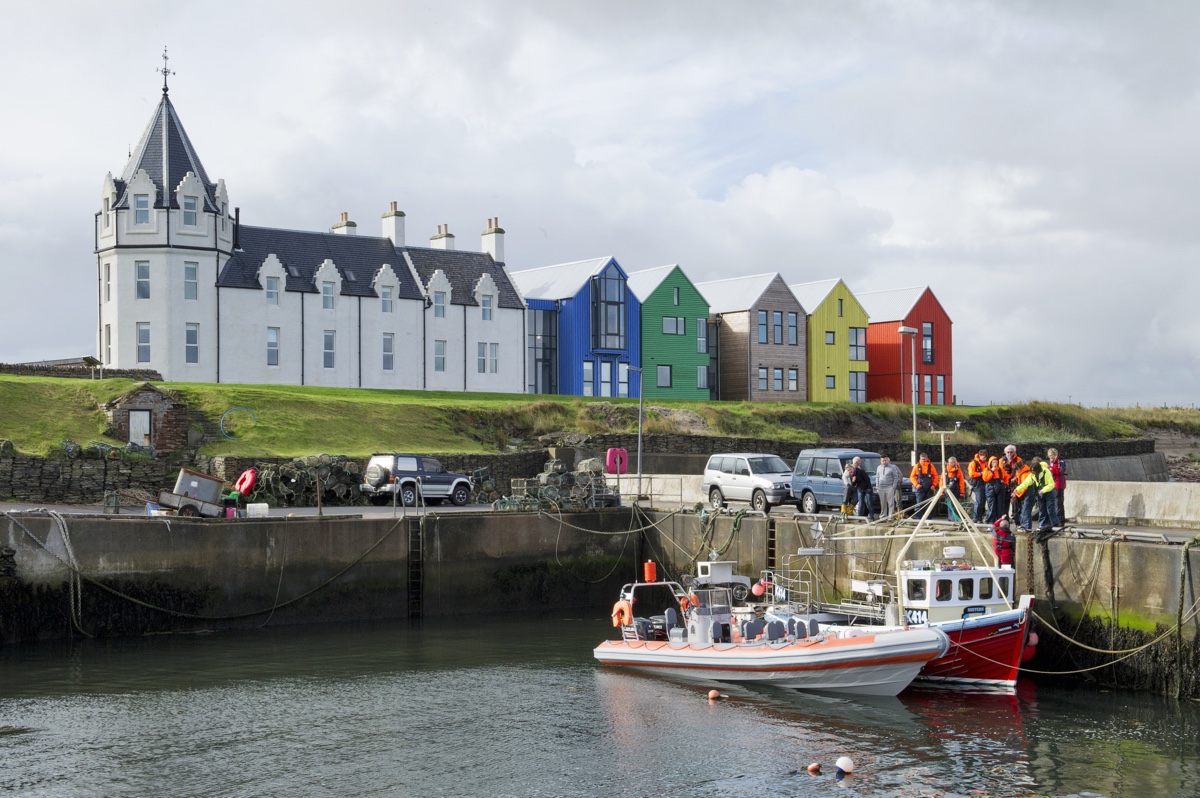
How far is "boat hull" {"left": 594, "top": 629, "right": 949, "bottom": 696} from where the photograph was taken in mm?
21688

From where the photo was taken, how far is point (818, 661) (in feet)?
73.0

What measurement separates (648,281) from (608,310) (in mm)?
4523

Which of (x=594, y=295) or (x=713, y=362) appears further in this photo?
(x=713, y=362)

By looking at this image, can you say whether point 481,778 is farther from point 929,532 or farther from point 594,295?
point 594,295

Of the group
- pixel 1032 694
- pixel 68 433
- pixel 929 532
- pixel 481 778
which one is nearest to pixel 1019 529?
pixel 929 532

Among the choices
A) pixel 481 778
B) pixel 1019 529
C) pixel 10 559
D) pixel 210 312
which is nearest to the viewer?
pixel 481 778

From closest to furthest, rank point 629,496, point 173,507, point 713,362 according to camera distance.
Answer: point 173,507, point 629,496, point 713,362

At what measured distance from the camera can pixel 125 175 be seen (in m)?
54.2

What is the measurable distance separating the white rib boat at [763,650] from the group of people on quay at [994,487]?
3928 millimetres

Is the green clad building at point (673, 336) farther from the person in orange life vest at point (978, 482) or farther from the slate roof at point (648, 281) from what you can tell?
the person in orange life vest at point (978, 482)

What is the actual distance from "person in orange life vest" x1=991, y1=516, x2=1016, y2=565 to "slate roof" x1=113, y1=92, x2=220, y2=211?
40387 mm

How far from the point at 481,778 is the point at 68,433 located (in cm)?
2631

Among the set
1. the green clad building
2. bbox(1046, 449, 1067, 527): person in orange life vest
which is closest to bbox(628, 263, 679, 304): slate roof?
the green clad building

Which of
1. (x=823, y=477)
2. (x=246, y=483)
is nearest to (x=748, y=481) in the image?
(x=823, y=477)
